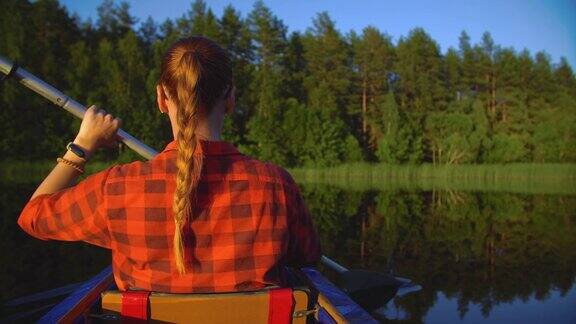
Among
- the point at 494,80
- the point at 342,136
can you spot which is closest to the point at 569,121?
the point at 494,80

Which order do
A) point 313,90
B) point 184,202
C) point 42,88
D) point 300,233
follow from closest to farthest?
point 184,202 < point 300,233 < point 42,88 < point 313,90

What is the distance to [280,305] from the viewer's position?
1.31 meters

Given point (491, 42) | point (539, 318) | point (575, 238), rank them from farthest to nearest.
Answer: point (491, 42) < point (575, 238) < point (539, 318)

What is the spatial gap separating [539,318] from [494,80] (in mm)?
37880

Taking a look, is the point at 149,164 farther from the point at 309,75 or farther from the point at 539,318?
the point at 309,75

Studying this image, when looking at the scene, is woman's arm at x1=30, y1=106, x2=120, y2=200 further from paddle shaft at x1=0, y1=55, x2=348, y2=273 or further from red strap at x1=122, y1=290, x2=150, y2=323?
paddle shaft at x1=0, y1=55, x2=348, y2=273

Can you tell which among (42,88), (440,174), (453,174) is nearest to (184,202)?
(42,88)

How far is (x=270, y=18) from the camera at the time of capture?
1356 inches

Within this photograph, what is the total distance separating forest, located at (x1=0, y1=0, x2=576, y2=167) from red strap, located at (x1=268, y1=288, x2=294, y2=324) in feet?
89.6

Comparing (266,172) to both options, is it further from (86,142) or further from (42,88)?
(42,88)

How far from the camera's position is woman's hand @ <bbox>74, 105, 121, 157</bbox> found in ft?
4.37

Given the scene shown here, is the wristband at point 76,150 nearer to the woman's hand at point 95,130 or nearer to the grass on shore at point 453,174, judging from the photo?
the woman's hand at point 95,130

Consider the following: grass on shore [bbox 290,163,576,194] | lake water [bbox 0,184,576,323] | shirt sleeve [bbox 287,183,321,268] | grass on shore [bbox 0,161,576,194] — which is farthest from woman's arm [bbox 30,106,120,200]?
grass on shore [bbox 290,163,576,194]

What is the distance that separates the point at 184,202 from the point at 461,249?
6415mm
